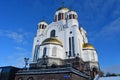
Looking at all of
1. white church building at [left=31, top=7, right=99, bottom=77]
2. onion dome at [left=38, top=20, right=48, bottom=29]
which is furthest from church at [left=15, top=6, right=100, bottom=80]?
onion dome at [left=38, top=20, right=48, bottom=29]

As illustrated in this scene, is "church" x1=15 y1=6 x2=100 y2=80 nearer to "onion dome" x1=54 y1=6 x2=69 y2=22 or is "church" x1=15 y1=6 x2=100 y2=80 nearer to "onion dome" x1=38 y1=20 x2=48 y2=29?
"onion dome" x1=54 y1=6 x2=69 y2=22

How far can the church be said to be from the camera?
91.7ft

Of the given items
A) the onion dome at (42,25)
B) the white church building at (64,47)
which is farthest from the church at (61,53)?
the onion dome at (42,25)

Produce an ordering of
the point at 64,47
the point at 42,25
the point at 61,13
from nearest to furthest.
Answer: the point at 64,47 → the point at 61,13 → the point at 42,25

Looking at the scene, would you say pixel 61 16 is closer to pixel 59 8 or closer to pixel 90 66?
pixel 59 8

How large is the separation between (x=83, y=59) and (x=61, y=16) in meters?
16.5

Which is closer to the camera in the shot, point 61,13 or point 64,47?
point 64,47

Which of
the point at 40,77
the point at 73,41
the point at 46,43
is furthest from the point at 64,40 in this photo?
the point at 40,77

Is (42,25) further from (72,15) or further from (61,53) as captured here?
(61,53)

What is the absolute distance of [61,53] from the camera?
128 ft

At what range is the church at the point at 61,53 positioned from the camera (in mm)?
27953

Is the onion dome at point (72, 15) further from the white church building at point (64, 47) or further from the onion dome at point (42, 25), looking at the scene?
the onion dome at point (42, 25)

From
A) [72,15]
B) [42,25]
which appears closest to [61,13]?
[72,15]

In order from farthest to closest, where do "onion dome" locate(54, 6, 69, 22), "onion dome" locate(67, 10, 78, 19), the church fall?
"onion dome" locate(54, 6, 69, 22)
"onion dome" locate(67, 10, 78, 19)
the church
